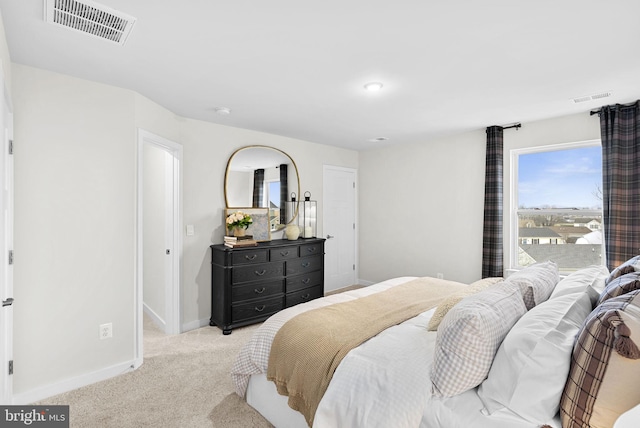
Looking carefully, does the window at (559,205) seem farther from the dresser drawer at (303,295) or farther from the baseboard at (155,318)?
the baseboard at (155,318)

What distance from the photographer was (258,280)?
3824 mm

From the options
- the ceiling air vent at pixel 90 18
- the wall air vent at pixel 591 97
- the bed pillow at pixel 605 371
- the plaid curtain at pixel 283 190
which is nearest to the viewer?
the bed pillow at pixel 605 371

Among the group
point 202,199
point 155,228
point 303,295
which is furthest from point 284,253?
point 155,228

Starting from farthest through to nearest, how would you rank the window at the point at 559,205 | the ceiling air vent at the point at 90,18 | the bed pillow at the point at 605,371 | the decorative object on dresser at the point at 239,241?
the decorative object on dresser at the point at 239,241
the window at the point at 559,205
the ceiling air vent at the point at 90,18
the bed pillow at the point at 605,371

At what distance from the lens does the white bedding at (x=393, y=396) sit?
1.31 m

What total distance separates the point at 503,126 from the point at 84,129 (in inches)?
173

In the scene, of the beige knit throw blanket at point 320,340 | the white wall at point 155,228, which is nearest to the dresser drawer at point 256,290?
the white wall at point 155,228

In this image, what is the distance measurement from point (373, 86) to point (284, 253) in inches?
89.0

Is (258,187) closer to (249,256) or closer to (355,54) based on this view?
(249,256)

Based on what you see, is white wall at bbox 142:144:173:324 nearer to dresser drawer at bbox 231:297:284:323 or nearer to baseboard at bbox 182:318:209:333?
baseboard at bbox 182:318:209:333

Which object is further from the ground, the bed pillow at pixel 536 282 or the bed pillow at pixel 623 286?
the bed pillow at pixel 623 286

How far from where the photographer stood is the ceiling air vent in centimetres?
167

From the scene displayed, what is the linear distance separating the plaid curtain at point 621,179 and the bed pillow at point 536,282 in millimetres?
1472

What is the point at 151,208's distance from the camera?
4.10 m
